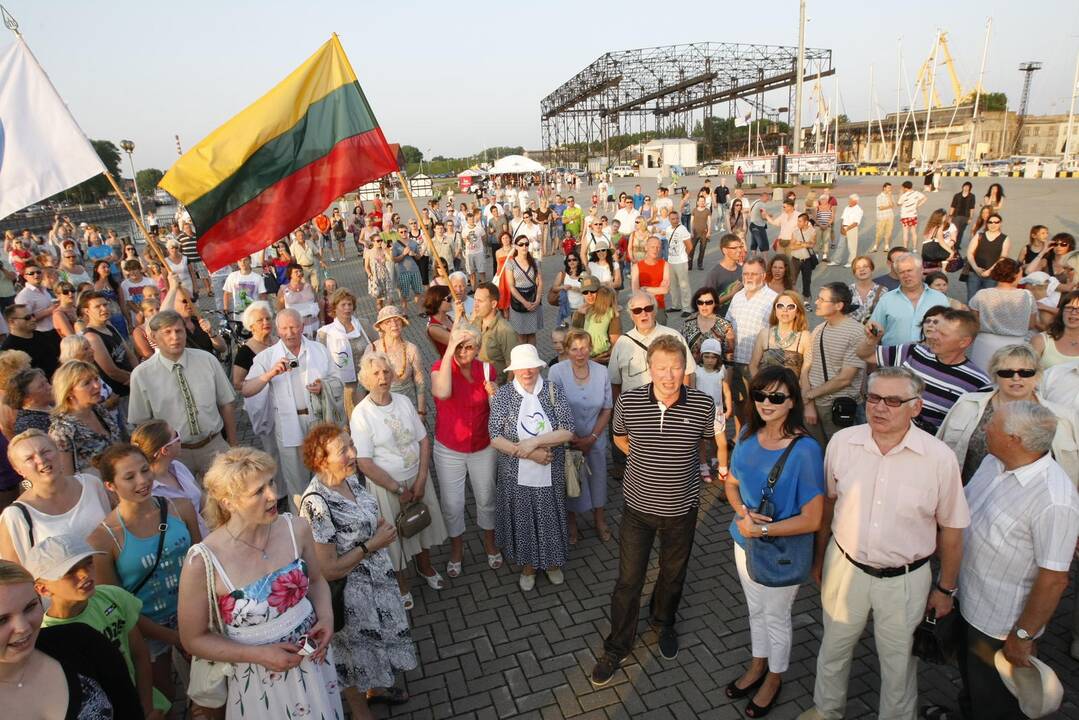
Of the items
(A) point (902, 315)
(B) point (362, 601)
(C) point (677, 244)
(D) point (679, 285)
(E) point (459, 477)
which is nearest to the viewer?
(B) point (362, 601)

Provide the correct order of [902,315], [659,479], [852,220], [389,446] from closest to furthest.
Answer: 1. [659,479]
2. [389,446]
3. [902,315]
4. [852,220]

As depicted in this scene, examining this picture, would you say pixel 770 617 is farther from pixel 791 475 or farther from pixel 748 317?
pixel 748 317

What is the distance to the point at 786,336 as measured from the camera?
16.9ft

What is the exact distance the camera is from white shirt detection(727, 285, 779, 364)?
568 cm

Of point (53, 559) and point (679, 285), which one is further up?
point (53, 559)

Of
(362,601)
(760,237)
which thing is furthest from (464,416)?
(760,237)

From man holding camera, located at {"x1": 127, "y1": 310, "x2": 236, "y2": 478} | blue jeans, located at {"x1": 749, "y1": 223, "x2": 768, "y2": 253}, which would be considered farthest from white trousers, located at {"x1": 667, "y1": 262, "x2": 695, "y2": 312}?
man holding camera, located at {"x1": 127, "y1": 310, "x2": 236, "y2": 478}

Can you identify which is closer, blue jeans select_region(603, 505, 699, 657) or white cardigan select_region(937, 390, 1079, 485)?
white cardigan select_region(937, 390, 1079, 485)

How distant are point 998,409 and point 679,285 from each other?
8.41 metres

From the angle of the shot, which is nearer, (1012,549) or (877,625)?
(1012,549)

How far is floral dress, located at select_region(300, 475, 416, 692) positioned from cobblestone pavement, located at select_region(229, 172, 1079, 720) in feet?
1.41

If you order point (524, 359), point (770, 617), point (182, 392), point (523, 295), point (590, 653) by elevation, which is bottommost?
point (590, 653)

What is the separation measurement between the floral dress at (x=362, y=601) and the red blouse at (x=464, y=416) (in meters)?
1.25

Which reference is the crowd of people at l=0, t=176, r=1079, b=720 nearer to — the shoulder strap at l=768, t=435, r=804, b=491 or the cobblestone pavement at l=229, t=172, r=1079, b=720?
the shoulder strap at l=768, t=435, r=804, b=491
